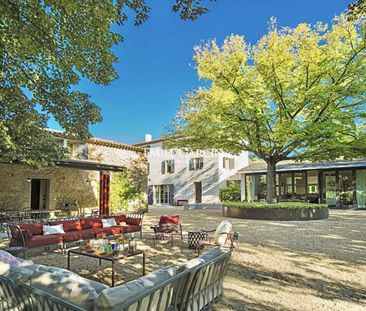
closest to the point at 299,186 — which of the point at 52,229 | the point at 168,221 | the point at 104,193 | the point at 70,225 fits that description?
the point at 104,193

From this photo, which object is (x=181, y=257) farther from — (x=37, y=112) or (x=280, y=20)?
(x=280, y=20)

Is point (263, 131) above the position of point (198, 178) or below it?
above

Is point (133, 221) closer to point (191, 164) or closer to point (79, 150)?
point (79, 150)

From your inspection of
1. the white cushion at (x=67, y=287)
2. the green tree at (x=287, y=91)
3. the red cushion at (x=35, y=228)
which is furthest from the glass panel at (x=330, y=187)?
the white cushion at (x=67, y=287)

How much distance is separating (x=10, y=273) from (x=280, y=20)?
48.1 ft

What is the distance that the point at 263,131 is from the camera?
14.0 meters

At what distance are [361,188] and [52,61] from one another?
68.2ft

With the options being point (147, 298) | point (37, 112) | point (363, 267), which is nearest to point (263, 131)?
point (363, 267)

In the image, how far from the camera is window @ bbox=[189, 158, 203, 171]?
27234 mm

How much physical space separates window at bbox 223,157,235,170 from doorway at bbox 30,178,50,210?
52.6 ft

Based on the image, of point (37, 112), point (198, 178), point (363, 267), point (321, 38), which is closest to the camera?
point (363, 267)

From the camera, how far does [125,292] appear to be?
8.18 ft

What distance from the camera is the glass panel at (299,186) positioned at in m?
22.0

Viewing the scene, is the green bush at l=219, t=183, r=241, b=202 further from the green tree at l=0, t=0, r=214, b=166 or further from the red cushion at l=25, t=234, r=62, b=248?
the red cushion at l=25, t=234, r=62, b=248
